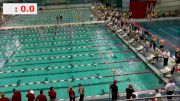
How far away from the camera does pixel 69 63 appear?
17.7 meters

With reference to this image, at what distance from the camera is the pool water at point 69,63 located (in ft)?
47.5

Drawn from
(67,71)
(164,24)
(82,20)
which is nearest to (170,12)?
(164,24)

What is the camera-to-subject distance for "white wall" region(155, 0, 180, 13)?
106 feet

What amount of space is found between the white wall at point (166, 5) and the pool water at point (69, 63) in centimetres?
968

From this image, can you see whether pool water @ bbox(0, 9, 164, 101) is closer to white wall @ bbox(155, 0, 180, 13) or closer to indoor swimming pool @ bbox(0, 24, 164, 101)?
indoor swimming pool @ bbox(0, 24, 164, 101)

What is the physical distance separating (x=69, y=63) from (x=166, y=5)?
19.1 m

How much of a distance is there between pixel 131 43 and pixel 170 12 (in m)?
14.2

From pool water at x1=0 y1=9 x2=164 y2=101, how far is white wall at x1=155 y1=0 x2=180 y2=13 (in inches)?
381

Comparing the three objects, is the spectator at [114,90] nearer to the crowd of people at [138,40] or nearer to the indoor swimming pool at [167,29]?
the crowd of people at [138,40]

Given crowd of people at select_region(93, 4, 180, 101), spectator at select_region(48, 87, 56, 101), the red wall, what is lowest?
spectator at select_region(48, 87, 56, 101)

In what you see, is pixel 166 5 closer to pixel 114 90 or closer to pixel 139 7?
pixel 139 7

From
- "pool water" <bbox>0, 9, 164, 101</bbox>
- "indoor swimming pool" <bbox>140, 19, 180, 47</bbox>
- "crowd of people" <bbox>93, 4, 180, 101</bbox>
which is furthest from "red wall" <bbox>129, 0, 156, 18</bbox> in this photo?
"pool water" <bbox>0, 9, 164, 101</bbox>

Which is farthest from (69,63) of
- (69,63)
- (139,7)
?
(139,7)

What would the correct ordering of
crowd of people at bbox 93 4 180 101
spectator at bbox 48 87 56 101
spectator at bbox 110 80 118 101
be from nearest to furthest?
spectator at bbox 48 87 56 101, spectator at bbox 110 80 118 101, crowd of people at bbox 93 4 180 101
